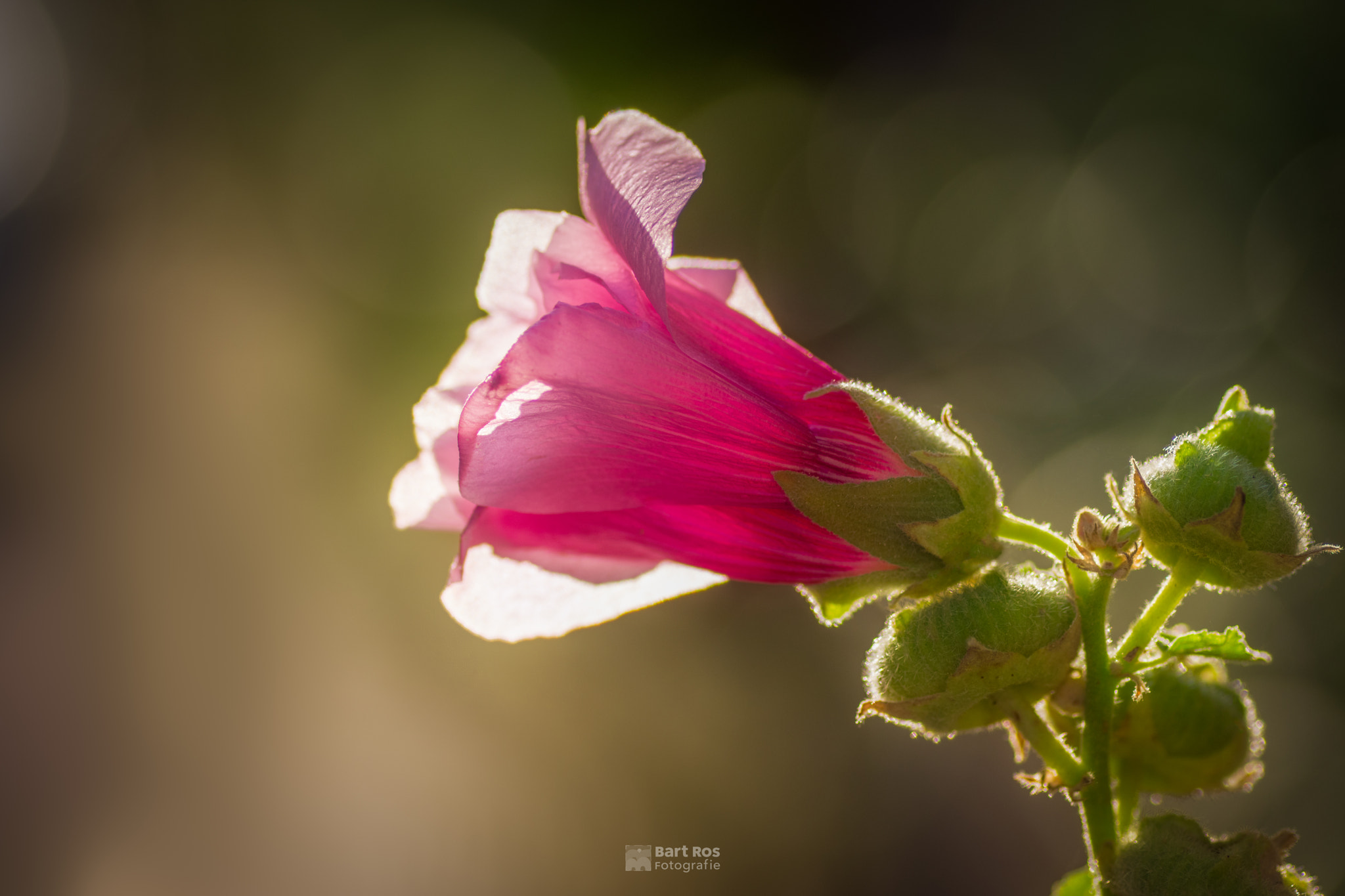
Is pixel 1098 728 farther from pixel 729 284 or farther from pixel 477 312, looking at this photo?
pixel 477 312

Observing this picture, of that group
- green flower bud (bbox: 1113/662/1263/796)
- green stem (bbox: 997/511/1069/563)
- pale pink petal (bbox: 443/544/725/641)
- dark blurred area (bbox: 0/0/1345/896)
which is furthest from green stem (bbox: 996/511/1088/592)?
dark blurred area (bbox: 0/0/1345/896)

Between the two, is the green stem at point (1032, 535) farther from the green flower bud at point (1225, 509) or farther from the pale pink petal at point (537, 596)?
the pale pink petal at point (537, 596)

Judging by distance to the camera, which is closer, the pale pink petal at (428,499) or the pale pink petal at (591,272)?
the pale pink petal at (591,272)

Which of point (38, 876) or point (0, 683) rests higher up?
point (0, 683)

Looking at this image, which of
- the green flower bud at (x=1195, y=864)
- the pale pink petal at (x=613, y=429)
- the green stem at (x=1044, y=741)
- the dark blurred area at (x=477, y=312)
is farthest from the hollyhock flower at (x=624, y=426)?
the dark blurred area at (x=477, y=312)

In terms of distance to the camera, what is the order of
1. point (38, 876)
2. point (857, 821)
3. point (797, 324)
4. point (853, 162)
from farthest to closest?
point (853, 162), point (797, 324), point (857, 821), point (38, 876)

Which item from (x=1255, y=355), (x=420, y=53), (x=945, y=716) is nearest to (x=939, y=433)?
(x=945, y=716)

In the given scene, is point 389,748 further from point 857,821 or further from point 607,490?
point 607,490

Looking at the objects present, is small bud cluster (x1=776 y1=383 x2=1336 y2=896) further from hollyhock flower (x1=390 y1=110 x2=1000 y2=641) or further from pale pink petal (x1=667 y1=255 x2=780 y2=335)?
pale pink petal (x1=667 y1=255 x2=780 y2=335)
